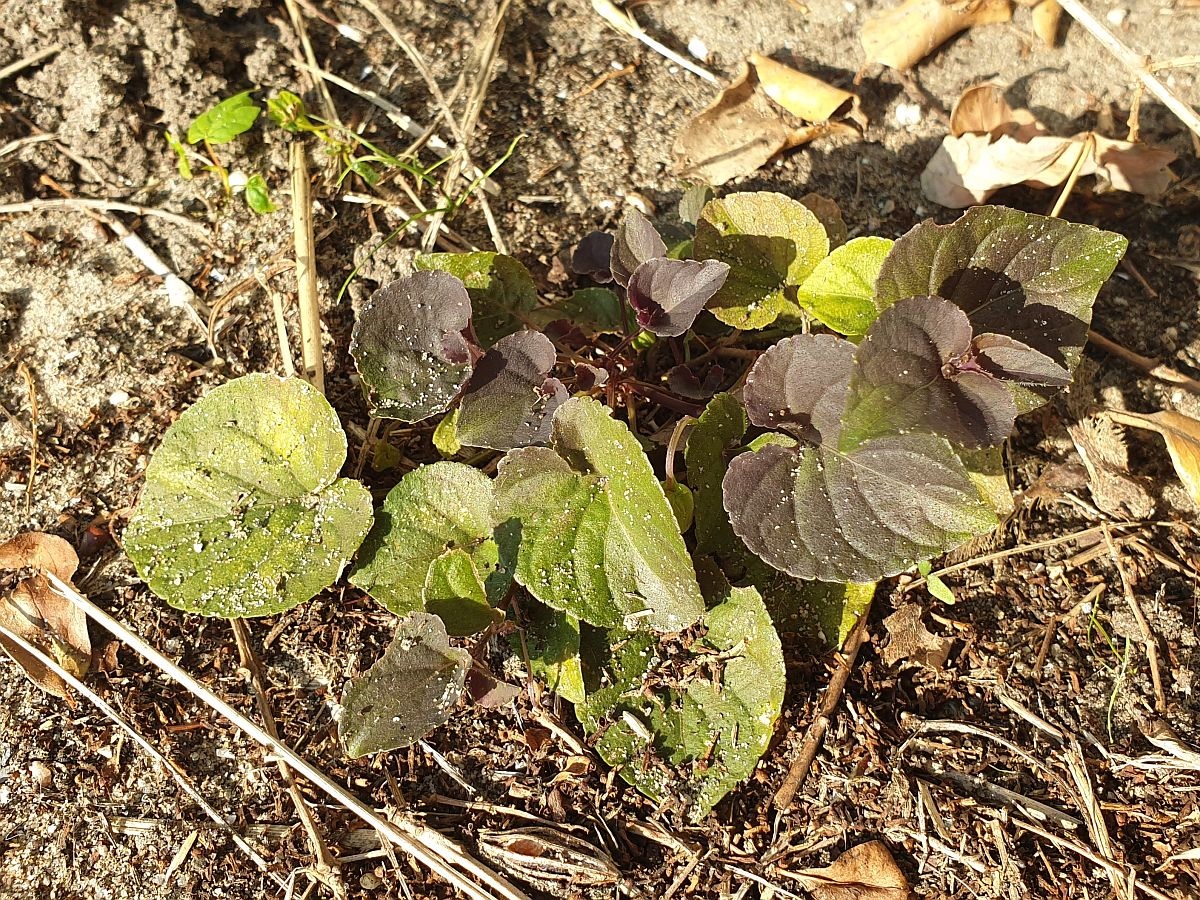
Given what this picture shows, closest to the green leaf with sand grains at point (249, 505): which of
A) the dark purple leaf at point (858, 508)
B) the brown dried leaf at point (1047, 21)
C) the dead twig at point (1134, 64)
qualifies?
the dark purple leaf at point (858, 508)

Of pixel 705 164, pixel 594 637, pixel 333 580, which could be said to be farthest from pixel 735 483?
pixel 705 164

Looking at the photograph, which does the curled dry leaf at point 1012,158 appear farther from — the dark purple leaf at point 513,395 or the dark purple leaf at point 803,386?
the dark purple leaf at point 513,395

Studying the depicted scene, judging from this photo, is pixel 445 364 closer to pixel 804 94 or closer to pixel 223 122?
pixel 223 122

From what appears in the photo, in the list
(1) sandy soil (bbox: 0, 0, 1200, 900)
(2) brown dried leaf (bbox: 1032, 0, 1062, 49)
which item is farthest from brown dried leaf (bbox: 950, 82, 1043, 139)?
(2) brown dried leaf (bbox: 1032, 0, 1062, 49)

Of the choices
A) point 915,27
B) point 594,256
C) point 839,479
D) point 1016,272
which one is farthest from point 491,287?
point 915,27

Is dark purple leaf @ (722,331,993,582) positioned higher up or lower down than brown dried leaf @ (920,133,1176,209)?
lower down

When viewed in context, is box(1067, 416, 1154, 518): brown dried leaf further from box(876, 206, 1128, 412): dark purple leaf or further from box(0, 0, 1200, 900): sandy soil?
box(876, 206, 1128, 412): dark purple leaf
